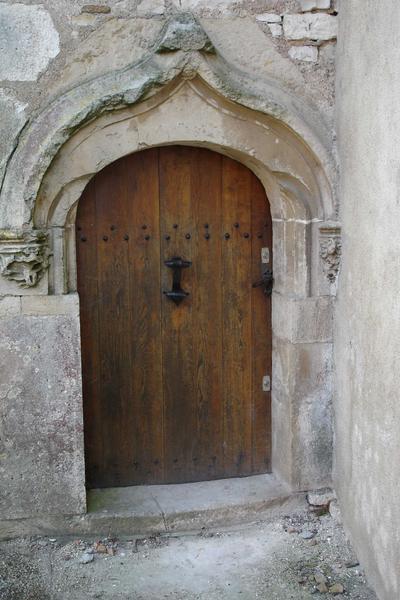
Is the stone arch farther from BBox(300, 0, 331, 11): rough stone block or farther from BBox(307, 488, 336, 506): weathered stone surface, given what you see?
BBox(300, 0, 331, 11): rough stone block

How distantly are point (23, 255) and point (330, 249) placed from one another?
154 centimetres

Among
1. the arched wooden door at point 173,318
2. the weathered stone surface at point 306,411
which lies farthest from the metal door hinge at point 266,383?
the weathered stone surface at point 306,411

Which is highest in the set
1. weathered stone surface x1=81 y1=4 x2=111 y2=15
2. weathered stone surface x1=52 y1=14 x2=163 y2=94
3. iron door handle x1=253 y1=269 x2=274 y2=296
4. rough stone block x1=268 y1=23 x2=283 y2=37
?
weathered stone surface x1=81 y1=4 x2=111 y2=15

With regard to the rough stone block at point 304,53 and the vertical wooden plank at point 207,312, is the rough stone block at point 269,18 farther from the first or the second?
the vertical wooden plank at point 207,312

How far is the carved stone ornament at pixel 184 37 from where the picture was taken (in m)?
3.62

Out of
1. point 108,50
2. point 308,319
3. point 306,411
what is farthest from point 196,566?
point 108,50

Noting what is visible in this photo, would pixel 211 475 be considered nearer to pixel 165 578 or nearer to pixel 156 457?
pixel 156 457

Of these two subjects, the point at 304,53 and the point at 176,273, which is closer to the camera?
the point at 304,53

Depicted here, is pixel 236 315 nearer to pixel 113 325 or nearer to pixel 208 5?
pixel 113 325


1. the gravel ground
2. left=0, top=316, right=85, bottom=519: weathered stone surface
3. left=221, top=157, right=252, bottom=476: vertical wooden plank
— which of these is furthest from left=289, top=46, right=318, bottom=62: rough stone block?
the gravel ground

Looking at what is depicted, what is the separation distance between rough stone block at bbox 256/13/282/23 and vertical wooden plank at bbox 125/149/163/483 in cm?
85

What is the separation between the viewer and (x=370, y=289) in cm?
346

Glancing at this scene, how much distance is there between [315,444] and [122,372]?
1.14 metres

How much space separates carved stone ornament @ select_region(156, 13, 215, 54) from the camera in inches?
143
